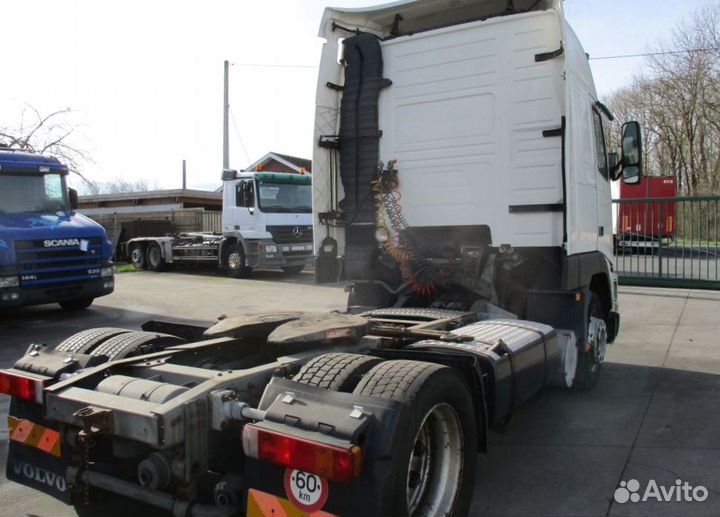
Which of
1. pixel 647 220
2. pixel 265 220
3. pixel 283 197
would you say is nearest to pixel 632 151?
pixel 647 220

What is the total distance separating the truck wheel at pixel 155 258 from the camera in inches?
802

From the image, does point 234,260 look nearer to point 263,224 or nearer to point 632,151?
point 263,224

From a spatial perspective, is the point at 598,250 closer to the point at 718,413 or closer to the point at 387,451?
the point at 718,413

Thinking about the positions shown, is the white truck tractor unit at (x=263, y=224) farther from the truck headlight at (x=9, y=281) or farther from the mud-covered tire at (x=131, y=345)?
the mud-covered tire at (x=131, y=345)

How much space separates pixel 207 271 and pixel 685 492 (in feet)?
57.8

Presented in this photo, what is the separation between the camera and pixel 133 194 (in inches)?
1324

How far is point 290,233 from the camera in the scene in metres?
17.4

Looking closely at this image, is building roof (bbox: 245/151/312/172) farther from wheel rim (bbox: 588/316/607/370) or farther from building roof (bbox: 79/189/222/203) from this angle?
wheel rim (bbox: 588/316/607/370)

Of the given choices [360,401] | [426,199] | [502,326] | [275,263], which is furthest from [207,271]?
[360,401]

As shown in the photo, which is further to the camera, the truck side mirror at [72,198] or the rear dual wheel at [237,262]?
the rear dual wheel at [237,262]

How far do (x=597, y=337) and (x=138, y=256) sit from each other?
1819 centimetres

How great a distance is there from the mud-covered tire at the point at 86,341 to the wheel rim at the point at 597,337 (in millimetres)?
4146

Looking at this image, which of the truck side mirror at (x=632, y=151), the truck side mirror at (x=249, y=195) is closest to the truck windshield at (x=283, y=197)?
the truck side mirror at (x=249, y=195)

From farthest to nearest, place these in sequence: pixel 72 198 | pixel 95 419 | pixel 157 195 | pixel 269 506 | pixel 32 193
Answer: pixel 157 195
pixel 72 198
pixel 32 193
pixel 95 419
pixel 269 506
